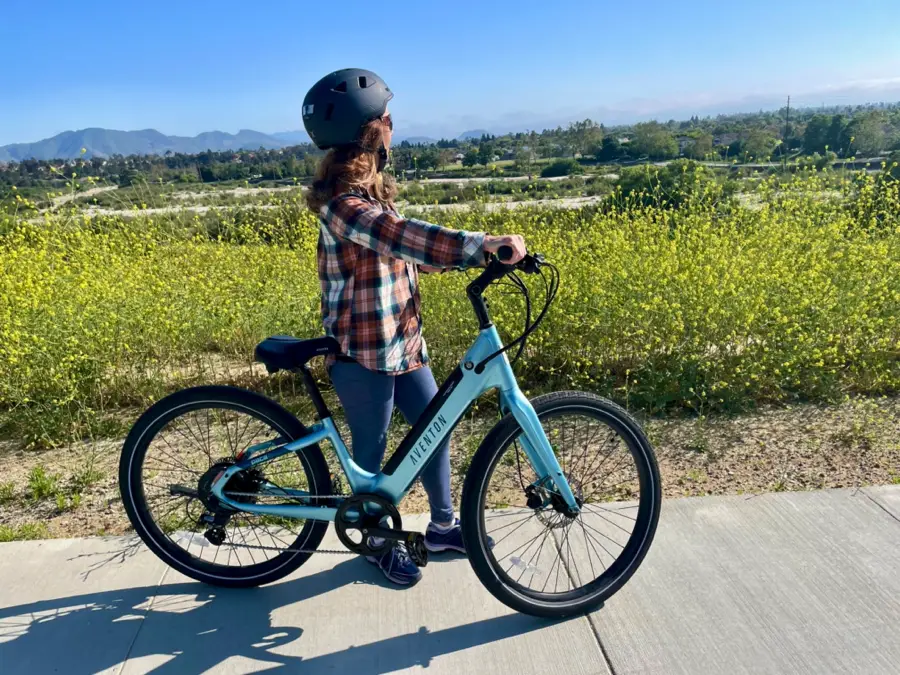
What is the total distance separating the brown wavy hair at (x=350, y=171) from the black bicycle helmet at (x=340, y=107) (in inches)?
1.1

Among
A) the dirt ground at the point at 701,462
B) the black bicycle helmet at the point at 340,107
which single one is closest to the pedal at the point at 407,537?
the dirt ground at the point at 701,462

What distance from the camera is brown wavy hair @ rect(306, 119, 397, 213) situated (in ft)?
6.58

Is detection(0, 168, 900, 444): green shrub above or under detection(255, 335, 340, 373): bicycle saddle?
under

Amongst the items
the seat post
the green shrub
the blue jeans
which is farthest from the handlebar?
the green shrub

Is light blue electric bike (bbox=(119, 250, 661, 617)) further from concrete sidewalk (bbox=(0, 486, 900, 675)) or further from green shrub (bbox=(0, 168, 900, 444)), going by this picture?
green shrub (bbox=(0, 168, 900, 444))

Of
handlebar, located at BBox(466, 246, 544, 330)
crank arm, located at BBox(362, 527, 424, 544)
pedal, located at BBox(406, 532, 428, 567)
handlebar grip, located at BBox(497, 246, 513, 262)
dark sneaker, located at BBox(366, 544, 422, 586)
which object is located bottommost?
dark sneaker, located at BBox(366, 544, 422, 586)

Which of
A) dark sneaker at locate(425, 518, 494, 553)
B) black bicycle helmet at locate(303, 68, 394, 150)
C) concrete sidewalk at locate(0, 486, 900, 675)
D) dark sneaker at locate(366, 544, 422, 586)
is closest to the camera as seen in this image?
black bicycle helmet at locate(303, 68, 394, 150)

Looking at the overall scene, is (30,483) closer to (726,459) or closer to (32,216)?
(726,459)

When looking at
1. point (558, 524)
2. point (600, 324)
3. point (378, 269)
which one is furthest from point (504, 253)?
point (600, 324)

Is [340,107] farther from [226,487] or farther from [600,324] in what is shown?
[600,324]

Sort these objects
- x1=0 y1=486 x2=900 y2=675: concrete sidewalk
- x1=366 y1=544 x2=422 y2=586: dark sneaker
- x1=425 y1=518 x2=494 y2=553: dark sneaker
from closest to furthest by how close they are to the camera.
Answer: x1=0 y1=486 x2=900 y2=675: concrete sidewalk, x1=366 y1=544 x2=422 y2=586: dark sneaker, x1=425 y1=518 x2=494 y2=553: dark sneaker

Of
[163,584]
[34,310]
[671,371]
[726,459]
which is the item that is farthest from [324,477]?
[34,310]

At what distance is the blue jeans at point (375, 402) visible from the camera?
2213 mm

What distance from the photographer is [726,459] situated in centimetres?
335
